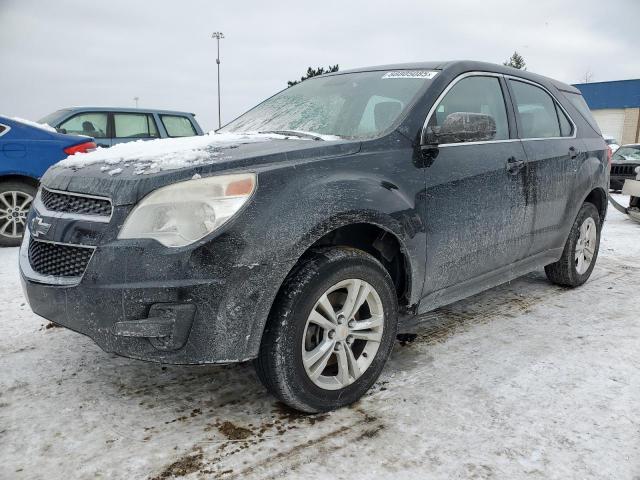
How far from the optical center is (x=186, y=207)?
2107 millimetres

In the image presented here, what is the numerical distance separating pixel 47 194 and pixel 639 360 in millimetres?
3232

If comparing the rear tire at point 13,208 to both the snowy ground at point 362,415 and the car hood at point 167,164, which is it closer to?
the snowy ground at point 362,415

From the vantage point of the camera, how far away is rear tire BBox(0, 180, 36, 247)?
5.84 m

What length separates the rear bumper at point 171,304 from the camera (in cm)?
204

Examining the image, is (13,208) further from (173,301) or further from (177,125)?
(173,301)

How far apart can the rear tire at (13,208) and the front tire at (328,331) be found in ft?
15.3

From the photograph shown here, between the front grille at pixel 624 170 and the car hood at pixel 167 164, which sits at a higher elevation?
the car hood at pixel 167 164

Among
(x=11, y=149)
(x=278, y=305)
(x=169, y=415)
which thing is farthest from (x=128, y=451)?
(x=11, y=149)

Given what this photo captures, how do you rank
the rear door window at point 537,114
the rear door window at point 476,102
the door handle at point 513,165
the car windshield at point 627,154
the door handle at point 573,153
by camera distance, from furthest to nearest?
the car windshield at point 627,154
the door handle at point 573,153
the rear door window at point 537,114
the door handle at point 513,165
the rear door window at point 476,102

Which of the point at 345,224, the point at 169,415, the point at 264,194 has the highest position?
the point at 264,194

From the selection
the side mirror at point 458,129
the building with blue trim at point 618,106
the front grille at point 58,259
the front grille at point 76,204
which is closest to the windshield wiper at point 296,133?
the side mirror at point 458,129

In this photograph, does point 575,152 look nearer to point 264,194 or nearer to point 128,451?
point 264,194

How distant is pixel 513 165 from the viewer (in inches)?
134

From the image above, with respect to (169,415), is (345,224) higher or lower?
higher
